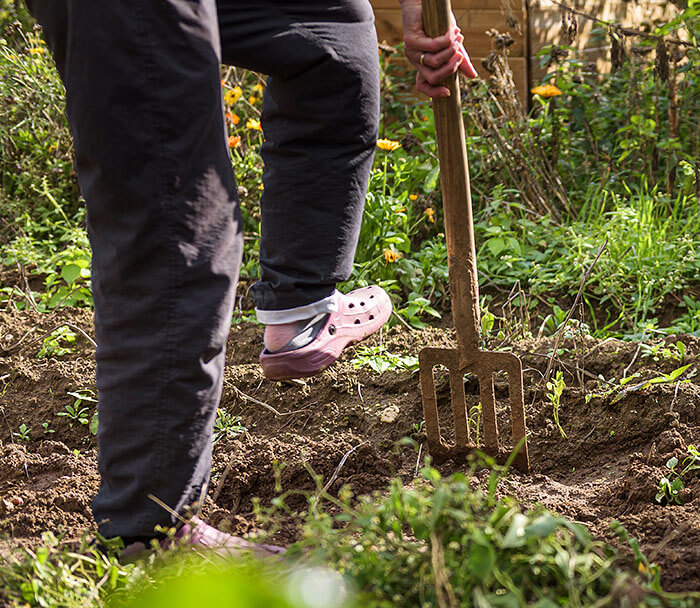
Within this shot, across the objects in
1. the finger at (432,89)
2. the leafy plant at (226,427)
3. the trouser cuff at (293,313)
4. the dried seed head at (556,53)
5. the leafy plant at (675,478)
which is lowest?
the leafy plant at (226,427)

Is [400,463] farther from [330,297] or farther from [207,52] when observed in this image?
[207,52]

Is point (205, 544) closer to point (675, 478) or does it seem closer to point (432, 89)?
point (675, 478)

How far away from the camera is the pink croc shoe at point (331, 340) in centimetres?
210

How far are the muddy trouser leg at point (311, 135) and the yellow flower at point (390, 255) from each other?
41.6 inches

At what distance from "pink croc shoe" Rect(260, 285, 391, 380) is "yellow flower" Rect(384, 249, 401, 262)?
82 centimetres

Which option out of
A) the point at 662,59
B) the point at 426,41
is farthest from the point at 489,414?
the point at 662,59

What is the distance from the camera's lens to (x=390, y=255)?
10.6 feet

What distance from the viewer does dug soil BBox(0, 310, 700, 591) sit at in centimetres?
181

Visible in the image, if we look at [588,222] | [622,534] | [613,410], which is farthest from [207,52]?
[588,222]

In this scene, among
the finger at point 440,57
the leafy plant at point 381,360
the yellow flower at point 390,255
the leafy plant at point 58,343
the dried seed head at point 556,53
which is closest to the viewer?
the finger at point 440,57

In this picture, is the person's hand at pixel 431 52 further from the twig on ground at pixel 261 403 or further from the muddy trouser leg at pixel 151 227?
the twig on ground at pixel 261 403

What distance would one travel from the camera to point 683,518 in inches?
64.9

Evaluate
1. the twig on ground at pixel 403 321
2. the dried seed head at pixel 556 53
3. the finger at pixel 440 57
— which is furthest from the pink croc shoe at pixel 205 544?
→ the dried seed head at pixel 556 53

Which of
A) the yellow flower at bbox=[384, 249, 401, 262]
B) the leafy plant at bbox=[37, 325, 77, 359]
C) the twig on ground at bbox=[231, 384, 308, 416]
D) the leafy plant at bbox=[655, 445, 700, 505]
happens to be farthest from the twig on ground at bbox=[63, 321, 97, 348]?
the leafy plant at bbox=[655, 445, 700, 505]
